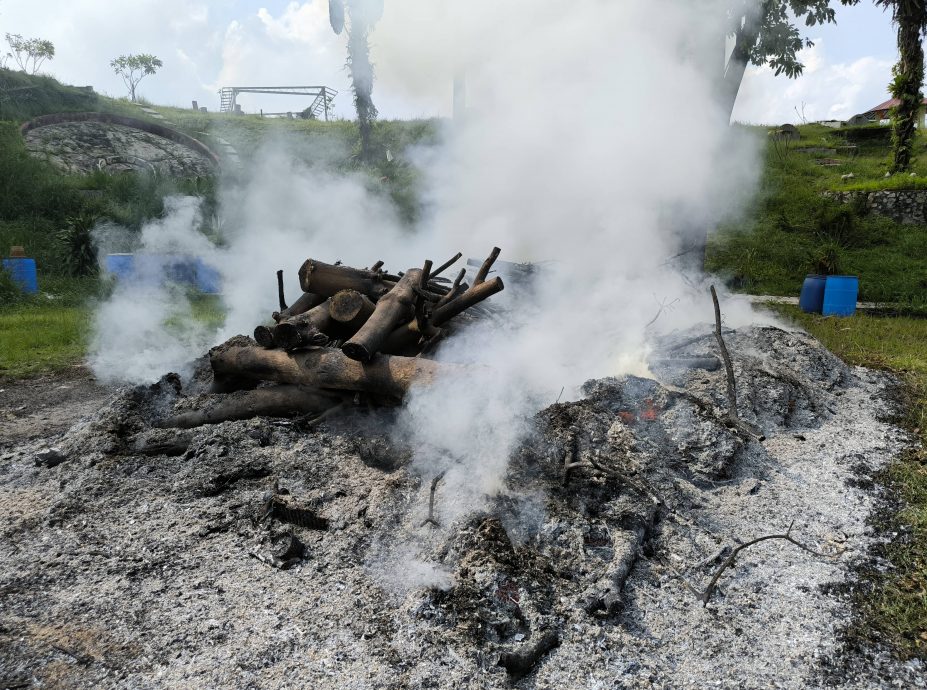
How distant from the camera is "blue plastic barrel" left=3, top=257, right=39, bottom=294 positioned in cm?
1080

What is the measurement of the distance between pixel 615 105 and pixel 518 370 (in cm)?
411

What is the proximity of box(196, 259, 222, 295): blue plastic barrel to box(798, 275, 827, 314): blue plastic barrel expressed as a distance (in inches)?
396

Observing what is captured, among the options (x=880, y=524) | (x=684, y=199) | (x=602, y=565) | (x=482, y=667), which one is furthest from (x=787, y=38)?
(x=482, y=667)

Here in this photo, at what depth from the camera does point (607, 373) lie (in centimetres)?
463

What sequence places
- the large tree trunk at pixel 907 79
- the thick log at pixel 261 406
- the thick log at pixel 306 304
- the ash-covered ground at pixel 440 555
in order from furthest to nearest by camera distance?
the large tree trunk at pixel 907 79 → the thick log at pixel 306 304 → the thick log at pixel 261 406 → the ash-covered ground at pixel 440 555

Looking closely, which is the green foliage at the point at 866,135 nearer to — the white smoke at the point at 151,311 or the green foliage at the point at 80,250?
the white smoke at the point at 151,311

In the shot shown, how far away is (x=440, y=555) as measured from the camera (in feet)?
9.10

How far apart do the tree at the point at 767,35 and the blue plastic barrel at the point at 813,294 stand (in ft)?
10.5

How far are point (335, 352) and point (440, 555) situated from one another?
1.94 metres

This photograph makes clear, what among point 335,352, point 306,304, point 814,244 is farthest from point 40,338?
point 814,244

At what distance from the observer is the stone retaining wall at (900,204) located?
13.8 metres

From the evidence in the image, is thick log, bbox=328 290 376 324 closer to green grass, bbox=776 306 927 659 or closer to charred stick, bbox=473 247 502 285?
charred stick, bbox=473 247 502 285

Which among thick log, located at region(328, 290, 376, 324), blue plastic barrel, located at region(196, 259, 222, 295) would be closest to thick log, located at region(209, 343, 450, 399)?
thick log, located at region(328, 290, 376, 324)

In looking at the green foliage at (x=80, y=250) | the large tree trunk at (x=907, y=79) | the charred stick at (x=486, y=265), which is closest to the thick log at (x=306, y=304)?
the charred stick at (x=486, y=265)
